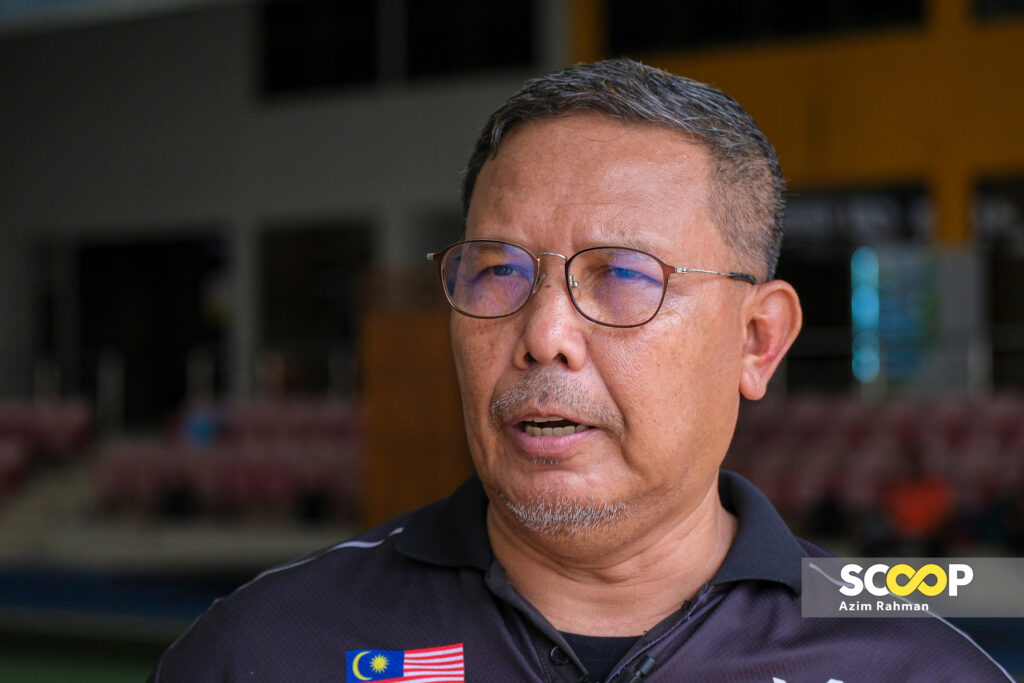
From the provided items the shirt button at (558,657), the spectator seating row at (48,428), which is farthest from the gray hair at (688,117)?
the spectator seating row at (48,428)

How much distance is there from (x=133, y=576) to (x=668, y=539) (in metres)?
5.59

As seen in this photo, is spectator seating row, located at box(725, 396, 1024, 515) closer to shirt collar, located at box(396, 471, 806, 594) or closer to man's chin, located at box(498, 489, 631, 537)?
shirt collar, located at box(396, 471, 806, 594)

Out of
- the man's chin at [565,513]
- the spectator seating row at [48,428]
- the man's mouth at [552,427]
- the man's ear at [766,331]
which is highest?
the man's ear at [766,331]

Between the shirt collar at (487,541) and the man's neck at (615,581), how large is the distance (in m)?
0.05

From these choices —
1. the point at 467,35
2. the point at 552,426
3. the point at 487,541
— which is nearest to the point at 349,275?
the point at 467,35

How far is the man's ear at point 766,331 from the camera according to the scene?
125cm

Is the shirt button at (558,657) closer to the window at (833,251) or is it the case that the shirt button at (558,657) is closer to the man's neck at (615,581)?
the man's neck at (615,581)

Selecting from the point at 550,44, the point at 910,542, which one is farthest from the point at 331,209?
the point at 910,542

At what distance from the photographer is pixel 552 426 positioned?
112 cm

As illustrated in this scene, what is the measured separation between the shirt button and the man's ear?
1.19ft

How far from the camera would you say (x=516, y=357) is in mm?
1122

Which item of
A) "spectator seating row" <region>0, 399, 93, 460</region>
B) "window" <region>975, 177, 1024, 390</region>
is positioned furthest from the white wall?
"window" <region>975, 177, 1024, 390</region>

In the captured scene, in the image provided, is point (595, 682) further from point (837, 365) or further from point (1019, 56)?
point (1019, 56)

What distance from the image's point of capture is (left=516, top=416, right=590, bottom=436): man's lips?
1107mm
